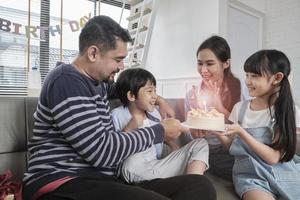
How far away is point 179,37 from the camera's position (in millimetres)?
3771

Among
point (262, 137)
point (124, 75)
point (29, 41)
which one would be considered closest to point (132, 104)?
point (124, 75)

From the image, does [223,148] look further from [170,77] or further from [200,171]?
[170,77]

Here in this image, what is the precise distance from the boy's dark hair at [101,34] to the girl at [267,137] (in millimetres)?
560

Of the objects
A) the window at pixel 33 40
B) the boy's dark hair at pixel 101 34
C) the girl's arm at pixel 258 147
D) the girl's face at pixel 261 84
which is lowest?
the girl's arm at pixel 258 147

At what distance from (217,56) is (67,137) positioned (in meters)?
1.01

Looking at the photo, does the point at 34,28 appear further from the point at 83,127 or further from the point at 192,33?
the point at 83,127

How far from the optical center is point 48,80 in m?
0.95

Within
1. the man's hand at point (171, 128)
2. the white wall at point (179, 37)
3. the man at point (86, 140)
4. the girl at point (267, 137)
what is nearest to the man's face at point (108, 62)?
the man at point (86, 140)

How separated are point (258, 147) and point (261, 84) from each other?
29 centimetres

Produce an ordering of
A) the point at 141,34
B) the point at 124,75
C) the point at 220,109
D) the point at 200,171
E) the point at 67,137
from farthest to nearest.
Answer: the point at 141,34 < the point at 220,109 < the point at 124,75 < the point at 200,171 < the point at 67,137

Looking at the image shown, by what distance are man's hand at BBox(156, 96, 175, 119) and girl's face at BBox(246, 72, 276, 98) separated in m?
0.46

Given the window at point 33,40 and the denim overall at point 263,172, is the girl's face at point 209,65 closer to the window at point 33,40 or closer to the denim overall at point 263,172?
the denim overall at point 263,172

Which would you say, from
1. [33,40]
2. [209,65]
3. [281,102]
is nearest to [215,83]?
[209,65]

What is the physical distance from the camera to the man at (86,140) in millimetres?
883
